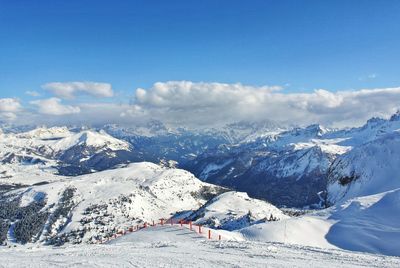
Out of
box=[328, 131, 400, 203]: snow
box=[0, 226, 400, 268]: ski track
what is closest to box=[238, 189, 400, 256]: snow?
box=[0, 226, 400, 268]: ski track

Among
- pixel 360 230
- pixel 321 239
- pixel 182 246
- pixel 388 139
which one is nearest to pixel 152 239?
pixel 182 246

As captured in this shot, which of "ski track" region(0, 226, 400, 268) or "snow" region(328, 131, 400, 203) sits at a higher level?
"snow" region(328, 131, 400, 203)

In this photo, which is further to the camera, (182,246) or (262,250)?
(182,246)

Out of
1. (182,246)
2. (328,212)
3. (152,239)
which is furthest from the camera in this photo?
(328,212)

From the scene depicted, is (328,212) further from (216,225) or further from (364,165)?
(216,225)

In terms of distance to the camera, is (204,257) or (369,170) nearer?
(204,257)

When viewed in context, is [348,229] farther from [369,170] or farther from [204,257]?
[369,170]

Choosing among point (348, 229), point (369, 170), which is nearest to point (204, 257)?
point (348, 229)

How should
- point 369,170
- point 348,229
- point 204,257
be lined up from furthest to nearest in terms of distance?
point 369,170 → point 348,229 → point 204,257

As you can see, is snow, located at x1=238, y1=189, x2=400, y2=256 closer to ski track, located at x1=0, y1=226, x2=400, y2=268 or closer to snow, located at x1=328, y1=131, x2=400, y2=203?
ski track, located at x1=0, y1=226, x2=400, y2=268
